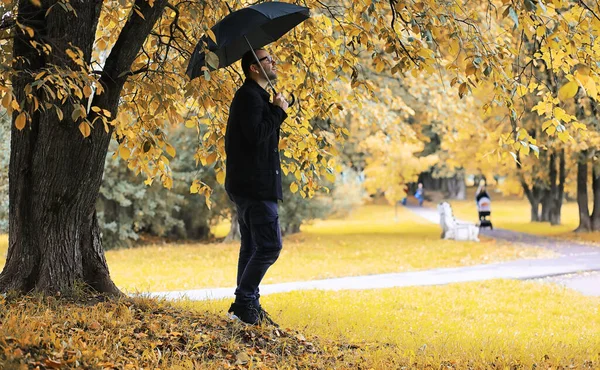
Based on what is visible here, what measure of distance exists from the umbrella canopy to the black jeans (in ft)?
3.73

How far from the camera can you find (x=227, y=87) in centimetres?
683

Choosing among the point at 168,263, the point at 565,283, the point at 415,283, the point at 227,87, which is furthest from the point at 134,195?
the point at 227,87

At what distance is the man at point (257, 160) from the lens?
215 inches

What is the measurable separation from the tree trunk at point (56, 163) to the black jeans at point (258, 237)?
1.47 m

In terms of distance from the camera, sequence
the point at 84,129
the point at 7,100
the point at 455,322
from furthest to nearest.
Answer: the point at 455,322 < the point at 84,129 < the point at 7,100

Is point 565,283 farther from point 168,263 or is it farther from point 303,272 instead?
point 168,263

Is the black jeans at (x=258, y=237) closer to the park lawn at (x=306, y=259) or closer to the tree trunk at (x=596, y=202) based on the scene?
the park lawn at (x=306, y=259)

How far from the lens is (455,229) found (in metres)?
21.5

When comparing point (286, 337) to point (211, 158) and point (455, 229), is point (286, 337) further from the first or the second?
point (455, 229)

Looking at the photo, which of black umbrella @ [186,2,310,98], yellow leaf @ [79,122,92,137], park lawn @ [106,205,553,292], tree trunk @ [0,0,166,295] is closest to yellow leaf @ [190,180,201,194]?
tree trunk @ [0,0,166,295]

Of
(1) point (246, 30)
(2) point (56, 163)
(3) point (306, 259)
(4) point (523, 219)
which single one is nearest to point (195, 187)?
(2) point (56, 163)

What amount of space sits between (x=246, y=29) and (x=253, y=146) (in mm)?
906

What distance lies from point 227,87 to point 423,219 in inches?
1248

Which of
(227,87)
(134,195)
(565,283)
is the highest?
(227,87)
